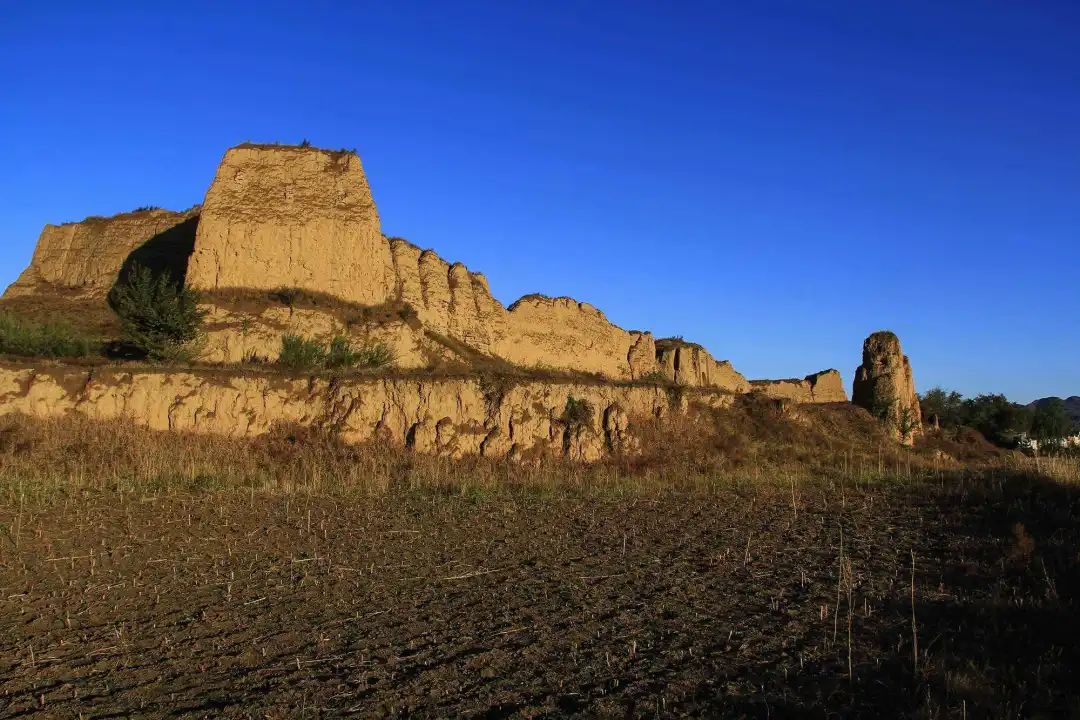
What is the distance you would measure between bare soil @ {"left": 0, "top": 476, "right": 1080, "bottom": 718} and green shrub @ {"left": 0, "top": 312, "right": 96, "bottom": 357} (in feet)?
41.0

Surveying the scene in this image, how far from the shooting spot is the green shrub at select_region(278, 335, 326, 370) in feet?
75.7

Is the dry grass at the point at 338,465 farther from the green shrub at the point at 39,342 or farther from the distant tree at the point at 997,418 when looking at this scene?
the distant tree at the point at 997,418

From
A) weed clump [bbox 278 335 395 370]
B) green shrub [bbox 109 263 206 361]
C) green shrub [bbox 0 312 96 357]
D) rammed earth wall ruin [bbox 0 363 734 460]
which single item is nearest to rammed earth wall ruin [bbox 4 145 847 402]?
weed clump [bbox 278 335 395 370]

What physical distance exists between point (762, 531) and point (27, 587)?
942 cm

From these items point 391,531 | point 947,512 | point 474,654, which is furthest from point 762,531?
point 474,654

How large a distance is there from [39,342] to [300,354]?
24.9ft

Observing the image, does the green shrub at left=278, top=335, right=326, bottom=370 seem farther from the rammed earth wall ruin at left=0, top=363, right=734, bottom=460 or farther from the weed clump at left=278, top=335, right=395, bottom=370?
the rammed earth wall ruin at left=0, top=363, right=734, bottom=460

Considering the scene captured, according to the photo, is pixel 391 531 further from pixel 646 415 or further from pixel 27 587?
pixel 646 415

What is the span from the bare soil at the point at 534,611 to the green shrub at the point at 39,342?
1249 centimetres

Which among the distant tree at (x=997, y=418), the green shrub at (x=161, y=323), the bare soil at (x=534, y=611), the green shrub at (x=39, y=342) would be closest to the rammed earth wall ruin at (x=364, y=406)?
the green shrub at (x=161, y=323)

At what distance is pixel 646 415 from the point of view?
23.8 m

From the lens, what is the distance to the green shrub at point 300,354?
23.1m

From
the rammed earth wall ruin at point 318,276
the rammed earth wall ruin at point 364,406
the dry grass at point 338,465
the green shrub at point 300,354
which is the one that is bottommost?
the dry grass at point 338,465

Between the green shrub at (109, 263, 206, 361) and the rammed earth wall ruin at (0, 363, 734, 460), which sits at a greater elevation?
the green shrub at (109, 263, 206, 361)
